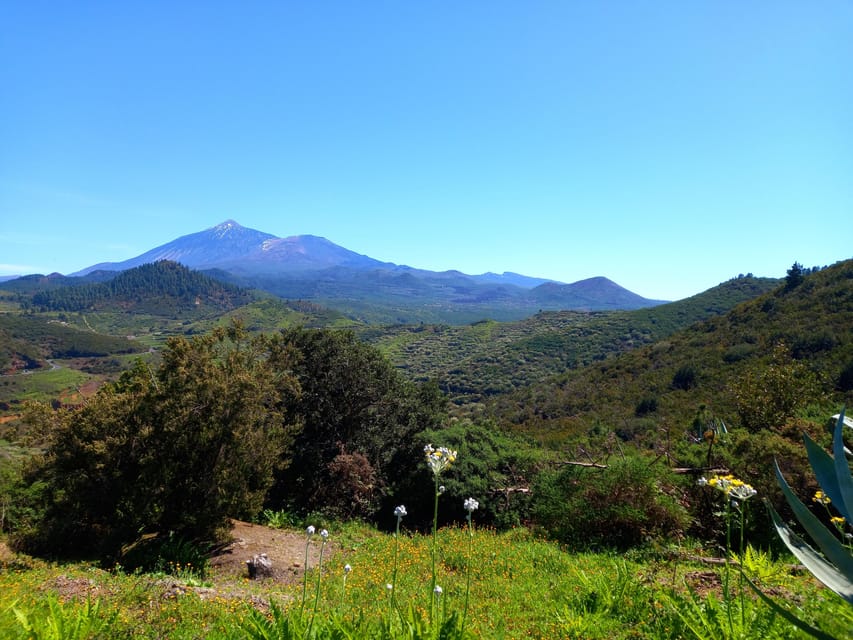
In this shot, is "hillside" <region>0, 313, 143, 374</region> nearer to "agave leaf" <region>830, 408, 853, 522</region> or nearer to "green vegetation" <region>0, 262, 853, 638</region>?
"green vegetation" <region>0, 262, 853, 638</region>

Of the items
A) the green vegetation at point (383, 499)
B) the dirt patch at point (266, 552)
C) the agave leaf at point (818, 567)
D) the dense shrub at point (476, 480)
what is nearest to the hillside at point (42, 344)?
the green vegetation at point (383, 499)

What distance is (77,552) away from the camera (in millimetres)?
10320

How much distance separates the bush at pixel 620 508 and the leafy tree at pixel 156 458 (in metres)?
7.22

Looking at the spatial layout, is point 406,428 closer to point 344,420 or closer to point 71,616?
point 344,420

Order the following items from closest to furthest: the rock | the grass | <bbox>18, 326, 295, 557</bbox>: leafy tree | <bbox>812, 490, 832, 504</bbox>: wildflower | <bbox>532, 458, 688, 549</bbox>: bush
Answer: the grass
<bbox>812, 490, 832, 504</bbox>: wildflower
<bbox>532, 458, 688, 549</bbox>: bush
the rock
<bbox>18, 326, 295, 557</bbox>: leafy tree

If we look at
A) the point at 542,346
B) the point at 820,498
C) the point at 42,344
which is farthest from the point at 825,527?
the point at 42,344

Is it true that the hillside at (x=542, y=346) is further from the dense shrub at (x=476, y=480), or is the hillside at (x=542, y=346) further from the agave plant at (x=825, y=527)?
the agave plant at (x=825, y=527)

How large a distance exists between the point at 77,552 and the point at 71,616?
925 centimetres

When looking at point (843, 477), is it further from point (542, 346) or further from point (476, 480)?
point (542, 346)

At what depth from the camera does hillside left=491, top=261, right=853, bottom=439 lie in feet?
79.3

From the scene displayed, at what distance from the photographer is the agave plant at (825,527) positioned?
5.41 feet

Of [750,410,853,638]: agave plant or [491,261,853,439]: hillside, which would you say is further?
[491,261,853,439]: hillside

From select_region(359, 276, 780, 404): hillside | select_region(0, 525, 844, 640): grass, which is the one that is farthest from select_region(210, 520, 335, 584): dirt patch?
select_region(359, 276, 780, 404): hillside

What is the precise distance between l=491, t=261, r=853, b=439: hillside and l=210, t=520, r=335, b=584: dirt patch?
1572 centimetres
